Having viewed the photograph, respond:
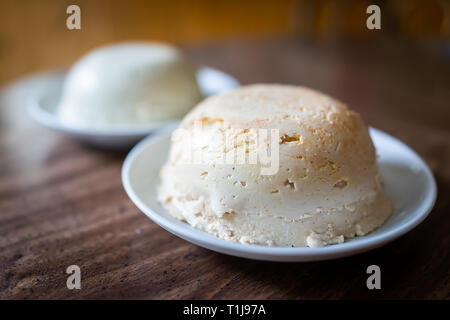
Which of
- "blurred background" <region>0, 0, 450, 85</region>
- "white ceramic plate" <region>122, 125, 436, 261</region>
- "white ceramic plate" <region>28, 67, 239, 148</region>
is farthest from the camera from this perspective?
"blurred background" <region>0, 0, 450, 85</region>

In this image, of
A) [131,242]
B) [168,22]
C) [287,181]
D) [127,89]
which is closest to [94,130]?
[127,89]

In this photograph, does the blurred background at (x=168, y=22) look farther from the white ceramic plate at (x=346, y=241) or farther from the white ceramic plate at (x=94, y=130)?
the white ceramic plate at (x=346, y=241)

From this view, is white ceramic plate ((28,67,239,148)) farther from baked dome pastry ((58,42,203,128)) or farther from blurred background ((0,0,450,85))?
blurred background ((0,0,450,85))

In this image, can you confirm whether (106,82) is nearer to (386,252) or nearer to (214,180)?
(214,180)

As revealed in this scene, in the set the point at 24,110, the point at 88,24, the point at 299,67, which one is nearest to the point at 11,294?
the point at 24,110

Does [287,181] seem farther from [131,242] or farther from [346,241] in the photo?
[131,242]

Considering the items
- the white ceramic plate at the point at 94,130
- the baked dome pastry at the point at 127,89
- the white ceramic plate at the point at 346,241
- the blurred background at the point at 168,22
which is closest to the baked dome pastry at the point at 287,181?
the white ceramic plate at the point at 346,241

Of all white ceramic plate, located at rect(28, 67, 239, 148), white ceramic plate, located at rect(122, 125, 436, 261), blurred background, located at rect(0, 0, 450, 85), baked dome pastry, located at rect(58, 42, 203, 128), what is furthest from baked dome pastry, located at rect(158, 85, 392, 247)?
blurred background, located at rect(0, 0, 450, 85)
